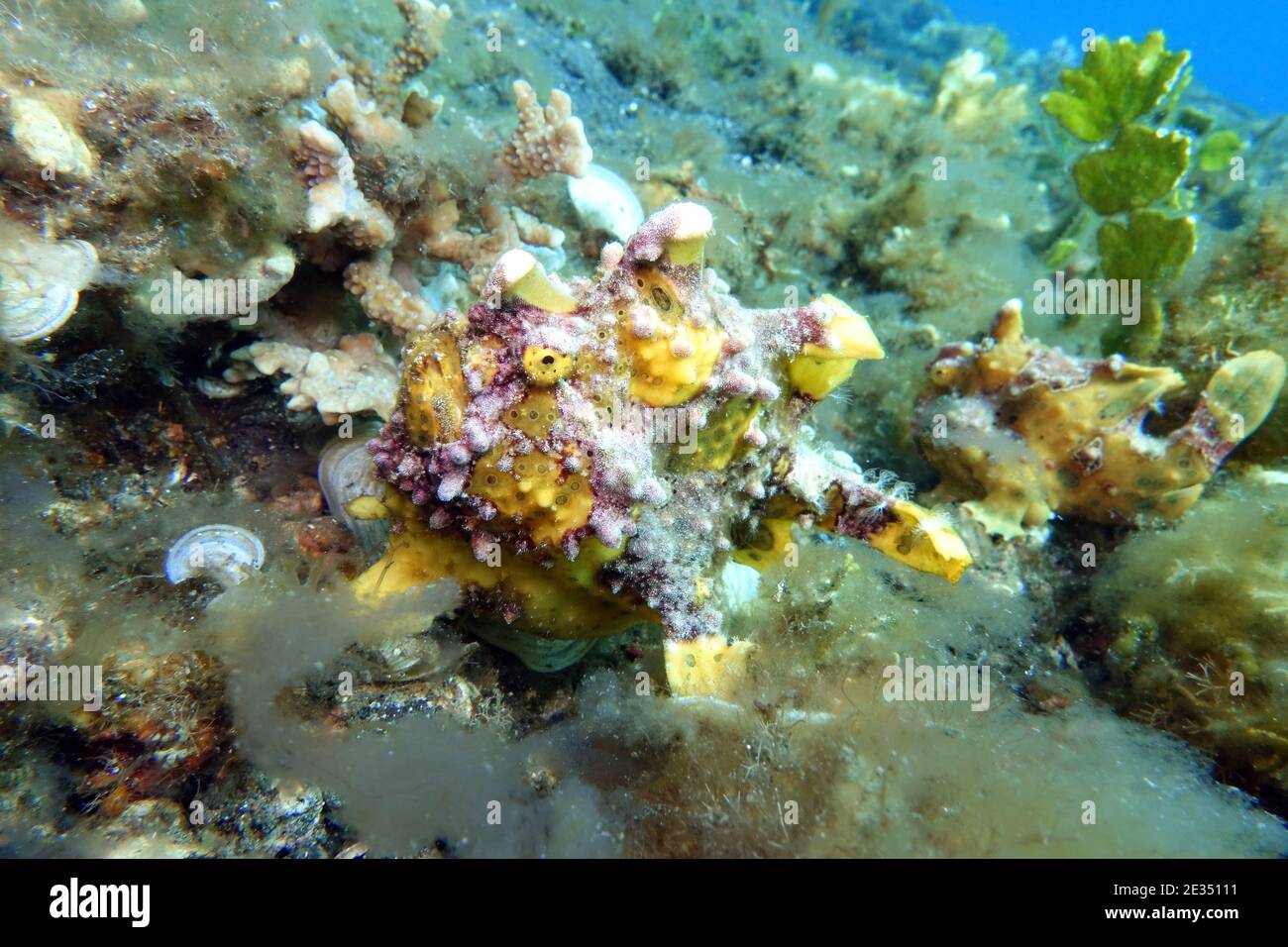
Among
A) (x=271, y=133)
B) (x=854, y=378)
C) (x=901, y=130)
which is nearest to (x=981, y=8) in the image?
(x=901, y=130)

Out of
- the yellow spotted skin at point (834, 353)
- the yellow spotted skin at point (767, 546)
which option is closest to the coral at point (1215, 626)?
the yellow spotted skin at point (767, 546)

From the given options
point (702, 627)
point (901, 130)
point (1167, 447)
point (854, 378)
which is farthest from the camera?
point (901, 130)

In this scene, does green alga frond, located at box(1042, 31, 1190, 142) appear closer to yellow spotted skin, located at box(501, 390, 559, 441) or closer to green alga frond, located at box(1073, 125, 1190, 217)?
green alga frond, located at box(1073, 125, 1190, 217)

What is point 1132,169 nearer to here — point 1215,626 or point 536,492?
point 1215,626

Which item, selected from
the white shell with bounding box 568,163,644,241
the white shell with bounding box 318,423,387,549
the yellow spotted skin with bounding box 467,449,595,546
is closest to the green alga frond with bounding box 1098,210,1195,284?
the white shell with bounding box 568,163,644,241

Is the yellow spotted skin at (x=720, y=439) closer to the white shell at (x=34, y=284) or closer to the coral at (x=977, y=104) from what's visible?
the white shell at (x=34, y=284)
